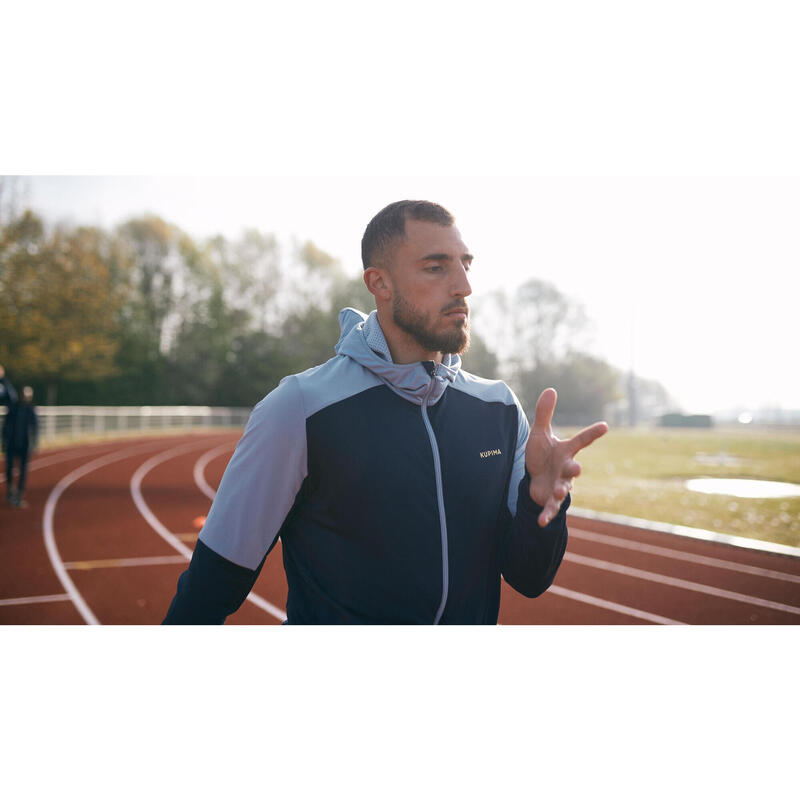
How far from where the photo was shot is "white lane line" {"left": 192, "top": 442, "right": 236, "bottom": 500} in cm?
880

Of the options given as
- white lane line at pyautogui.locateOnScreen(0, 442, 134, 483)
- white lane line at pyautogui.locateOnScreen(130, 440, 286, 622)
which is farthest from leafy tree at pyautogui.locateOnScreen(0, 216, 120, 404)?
white lane line at pyautogui.locateOnScreen(130, 440, 286, 622)

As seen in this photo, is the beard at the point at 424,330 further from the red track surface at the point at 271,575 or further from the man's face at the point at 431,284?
the red track surface at the point at 271,575

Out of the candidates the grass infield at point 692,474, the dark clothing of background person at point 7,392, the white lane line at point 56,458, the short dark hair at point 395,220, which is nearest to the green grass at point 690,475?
the grass infield at point 692,474

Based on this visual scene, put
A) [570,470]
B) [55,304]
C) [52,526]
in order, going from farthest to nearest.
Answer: [55,304], [52,526], [570,470]

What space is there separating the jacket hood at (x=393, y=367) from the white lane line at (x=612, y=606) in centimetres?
321

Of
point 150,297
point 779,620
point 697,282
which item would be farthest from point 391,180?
point 150,297

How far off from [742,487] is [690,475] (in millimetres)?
2408

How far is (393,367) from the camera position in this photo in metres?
1.49

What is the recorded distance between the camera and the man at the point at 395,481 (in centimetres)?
138

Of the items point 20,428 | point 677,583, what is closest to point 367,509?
point 677,583

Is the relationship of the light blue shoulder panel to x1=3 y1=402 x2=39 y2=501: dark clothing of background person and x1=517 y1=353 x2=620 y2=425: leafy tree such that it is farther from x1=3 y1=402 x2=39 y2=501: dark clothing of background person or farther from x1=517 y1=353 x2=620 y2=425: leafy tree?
x1=517 y1=353 x2=620 y2=425: leafy tree

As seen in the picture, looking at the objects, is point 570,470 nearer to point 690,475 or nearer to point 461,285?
point 461,285

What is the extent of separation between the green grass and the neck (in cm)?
53
